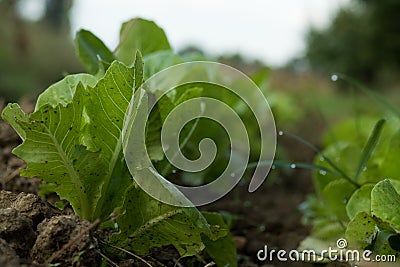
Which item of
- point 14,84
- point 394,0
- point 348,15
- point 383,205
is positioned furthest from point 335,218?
point 348,15

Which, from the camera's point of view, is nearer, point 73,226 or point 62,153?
point 73,226

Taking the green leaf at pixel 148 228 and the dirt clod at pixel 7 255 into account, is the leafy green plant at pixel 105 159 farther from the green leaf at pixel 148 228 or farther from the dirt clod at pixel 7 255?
the dirt clod at pixel 7 255

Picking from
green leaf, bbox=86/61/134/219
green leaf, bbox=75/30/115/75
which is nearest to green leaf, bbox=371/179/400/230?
green leaf, bbox=86/61/134/219

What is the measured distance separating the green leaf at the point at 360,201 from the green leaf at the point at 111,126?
515 millimetres

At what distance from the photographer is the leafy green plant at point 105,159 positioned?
0.87 meters

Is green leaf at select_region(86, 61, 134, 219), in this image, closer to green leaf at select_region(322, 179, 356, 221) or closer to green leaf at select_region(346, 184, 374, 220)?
green leaf at select_region(346, 184, 374, 220)

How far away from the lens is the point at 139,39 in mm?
1495

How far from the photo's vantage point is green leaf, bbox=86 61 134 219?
0.90 m

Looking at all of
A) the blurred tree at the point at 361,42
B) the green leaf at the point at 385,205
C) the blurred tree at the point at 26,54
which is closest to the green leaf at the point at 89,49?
the green leaf at the point at 385,205

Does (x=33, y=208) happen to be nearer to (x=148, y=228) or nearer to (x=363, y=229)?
(x=148, y=228)

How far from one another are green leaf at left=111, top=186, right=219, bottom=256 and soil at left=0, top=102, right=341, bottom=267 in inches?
1.4

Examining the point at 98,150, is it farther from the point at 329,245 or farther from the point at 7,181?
the point at 329,245

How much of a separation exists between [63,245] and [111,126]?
25 centimetres

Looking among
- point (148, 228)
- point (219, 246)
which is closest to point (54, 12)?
point (219, 246)
